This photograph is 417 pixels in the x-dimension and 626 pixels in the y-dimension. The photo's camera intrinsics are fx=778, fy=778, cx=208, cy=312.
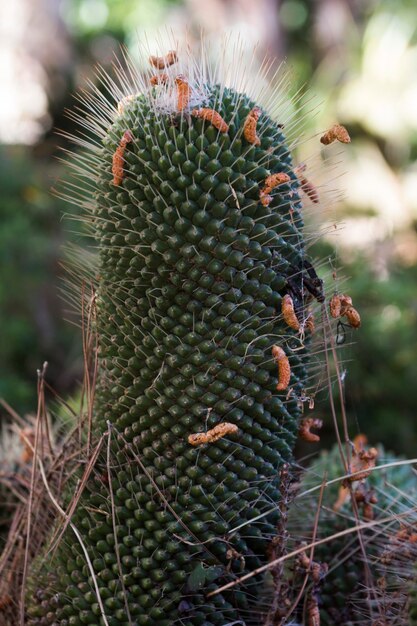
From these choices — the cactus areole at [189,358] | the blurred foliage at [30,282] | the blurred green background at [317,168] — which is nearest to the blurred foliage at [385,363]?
the blurred green background at [317,168]

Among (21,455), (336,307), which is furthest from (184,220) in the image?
(21,455)

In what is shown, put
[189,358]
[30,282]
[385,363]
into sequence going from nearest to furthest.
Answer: [189,358] < [385,363] < [30,282]

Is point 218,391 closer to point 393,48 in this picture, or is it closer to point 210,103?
point 210,103

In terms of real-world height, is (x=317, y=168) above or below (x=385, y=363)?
above

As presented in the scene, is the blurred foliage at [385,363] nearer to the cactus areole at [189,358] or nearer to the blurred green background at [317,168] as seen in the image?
the blurred green background at [317,168]

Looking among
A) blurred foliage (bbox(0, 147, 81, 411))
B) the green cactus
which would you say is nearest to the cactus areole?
the green cactus

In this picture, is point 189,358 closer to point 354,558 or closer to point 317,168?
point 317,168

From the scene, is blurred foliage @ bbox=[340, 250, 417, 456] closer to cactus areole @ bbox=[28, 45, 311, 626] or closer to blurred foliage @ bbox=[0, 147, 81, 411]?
blurred foliage @ bbox=[0, 147, 81, 411]

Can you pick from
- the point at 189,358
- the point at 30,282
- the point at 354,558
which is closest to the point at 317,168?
the point at 189,358
